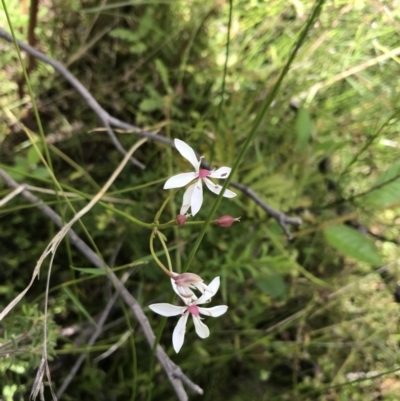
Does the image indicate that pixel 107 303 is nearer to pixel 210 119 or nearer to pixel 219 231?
pixel 219 231

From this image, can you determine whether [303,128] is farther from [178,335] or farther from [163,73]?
[178,335]

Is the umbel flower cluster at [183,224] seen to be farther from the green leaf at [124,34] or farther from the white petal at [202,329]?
the green leaf at [124,34]

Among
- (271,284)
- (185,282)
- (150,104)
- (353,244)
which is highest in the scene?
(185,282)

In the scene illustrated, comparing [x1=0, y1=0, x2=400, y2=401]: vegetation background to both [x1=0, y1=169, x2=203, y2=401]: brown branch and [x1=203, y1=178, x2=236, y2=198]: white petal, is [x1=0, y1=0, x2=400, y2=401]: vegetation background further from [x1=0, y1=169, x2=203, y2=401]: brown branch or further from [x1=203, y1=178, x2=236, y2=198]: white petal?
[x1=203, y1=178, x2=236, y2=198]: white petal

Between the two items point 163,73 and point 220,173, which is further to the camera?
point 163,73

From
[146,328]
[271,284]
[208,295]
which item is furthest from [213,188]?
[271,284]

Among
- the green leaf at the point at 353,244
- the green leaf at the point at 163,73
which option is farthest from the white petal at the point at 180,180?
the green leaf at the point at 163,73

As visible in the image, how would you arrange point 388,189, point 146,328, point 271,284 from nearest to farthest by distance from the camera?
point 146,328 < point 388,189 < point 271,284

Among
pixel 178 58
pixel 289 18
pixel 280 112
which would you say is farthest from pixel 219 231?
pixel 289 18
